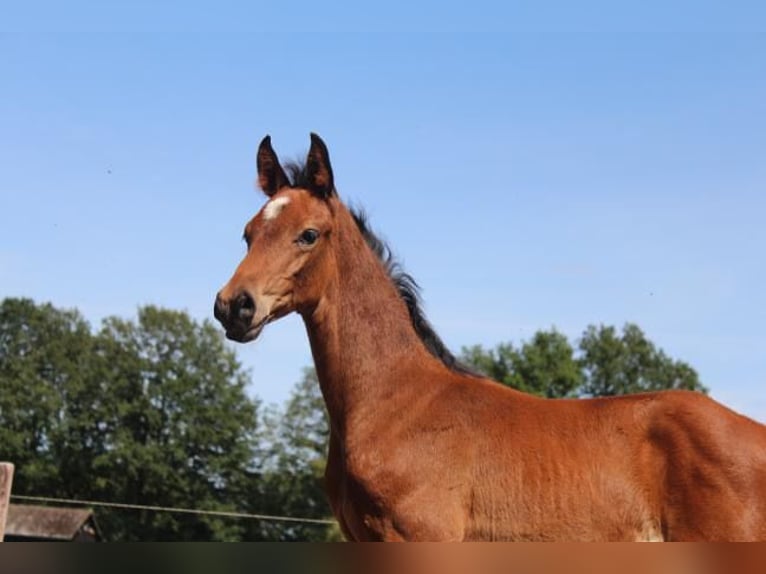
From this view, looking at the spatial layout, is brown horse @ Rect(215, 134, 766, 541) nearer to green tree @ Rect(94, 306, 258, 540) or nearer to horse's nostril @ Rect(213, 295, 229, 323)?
horse's nostril @ Rect(213, 295, 229, 323)

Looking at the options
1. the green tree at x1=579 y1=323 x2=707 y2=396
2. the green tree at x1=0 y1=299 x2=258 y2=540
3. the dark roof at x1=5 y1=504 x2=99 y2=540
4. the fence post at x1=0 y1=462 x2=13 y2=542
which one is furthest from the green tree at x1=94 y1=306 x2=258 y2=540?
the fence post at x1=0 y1=462 x2=13 y2=542

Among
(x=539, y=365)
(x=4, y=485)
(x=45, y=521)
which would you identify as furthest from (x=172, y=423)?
(x=4, y=485)

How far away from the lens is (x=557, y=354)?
6725cm

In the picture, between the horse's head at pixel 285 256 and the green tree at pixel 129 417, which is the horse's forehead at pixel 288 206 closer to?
the horse's head at pixel 285 256

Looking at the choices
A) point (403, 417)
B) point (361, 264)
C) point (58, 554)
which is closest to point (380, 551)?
point (58, 554)

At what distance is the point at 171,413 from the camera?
68938 millimetres

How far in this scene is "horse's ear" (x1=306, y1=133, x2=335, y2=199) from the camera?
23.4 feet

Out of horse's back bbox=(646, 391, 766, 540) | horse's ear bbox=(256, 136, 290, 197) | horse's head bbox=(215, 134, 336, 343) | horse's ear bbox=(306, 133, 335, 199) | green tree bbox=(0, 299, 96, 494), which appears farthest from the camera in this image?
green tree bbox=(0, 299, 96, 494)

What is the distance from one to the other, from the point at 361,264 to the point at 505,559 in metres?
5.34

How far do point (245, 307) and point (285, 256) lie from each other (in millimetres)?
554

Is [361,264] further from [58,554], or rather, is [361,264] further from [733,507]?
[58,554]

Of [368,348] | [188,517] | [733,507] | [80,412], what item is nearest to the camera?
[733,507]

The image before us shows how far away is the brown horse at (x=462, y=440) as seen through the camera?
6.23 m

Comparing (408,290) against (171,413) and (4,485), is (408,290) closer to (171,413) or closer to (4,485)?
(4,485)
